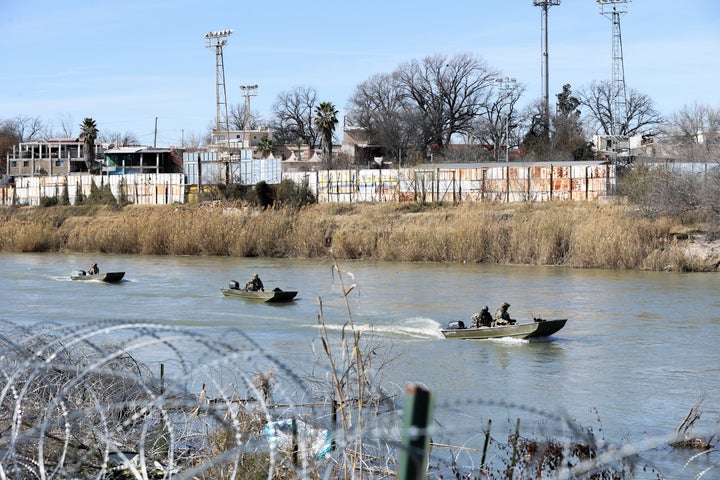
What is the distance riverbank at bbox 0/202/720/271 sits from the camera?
1649 inches

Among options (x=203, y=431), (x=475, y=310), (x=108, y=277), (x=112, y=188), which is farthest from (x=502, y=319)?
(x=112, y=188)

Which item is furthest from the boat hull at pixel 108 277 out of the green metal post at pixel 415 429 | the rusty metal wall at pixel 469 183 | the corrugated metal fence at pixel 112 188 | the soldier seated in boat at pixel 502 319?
the green metal post at pixel 415 429

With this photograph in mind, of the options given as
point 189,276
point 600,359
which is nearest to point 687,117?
point 189,276

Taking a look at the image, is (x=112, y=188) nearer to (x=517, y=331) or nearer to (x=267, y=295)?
(x=267, y=295)

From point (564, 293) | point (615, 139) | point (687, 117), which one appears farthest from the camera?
point (687, 117)

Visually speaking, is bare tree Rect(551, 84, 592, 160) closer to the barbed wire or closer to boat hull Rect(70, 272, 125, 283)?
Answer: boat hull Rect(70, 272, 125, 283)

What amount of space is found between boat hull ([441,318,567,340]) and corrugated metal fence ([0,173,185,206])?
168 ft

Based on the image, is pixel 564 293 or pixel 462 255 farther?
pixel 462 255

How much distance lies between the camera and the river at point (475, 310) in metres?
15.8

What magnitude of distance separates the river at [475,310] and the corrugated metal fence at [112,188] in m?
23.3

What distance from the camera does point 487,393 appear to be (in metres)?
17.5

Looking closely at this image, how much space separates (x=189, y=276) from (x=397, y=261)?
10515mm

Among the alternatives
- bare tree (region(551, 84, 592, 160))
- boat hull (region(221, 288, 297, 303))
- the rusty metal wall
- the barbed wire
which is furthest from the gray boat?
bare tree (region(551, 84, 592, 160))

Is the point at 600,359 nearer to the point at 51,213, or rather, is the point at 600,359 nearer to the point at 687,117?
the point at 51,213
